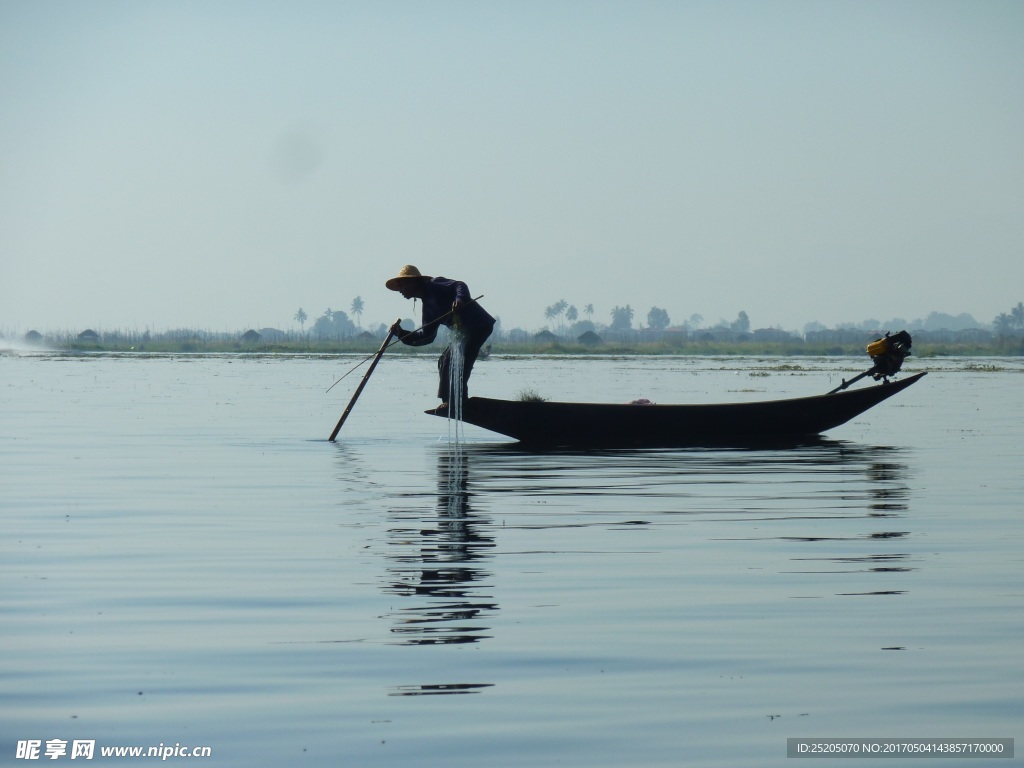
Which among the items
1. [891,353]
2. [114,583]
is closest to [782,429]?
[891,353]

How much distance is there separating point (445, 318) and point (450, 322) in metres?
0.16

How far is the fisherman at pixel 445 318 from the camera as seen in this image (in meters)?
18.9

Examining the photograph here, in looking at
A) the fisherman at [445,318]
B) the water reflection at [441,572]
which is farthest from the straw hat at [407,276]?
the water reflection at [441,572]

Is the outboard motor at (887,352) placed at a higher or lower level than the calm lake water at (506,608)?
higher

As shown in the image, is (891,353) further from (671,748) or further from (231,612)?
(671,748)

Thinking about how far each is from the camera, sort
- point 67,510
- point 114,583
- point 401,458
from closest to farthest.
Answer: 1. point 114,583
2. point 67,510
3. point 401,458

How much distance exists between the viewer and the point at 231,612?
820 centimetres

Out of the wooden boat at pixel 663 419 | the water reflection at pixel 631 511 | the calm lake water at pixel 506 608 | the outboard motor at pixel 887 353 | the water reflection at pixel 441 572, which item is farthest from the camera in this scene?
the outboard motor at pixel 887 353

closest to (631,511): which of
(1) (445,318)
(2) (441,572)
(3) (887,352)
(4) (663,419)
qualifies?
(2) (441,572)

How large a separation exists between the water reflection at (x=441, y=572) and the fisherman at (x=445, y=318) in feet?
16.1

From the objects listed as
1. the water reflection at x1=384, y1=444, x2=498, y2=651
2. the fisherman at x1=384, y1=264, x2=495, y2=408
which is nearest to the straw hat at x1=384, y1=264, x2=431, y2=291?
the fisherman at x1=384, y1=264, x2=495, y2=408

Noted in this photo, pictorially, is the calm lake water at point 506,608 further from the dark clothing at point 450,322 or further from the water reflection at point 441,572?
the dark clothing at point 450,322

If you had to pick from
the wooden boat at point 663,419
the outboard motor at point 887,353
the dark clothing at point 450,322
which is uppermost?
the dark clothing at point 450,322

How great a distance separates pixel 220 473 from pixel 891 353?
10.6 metres
